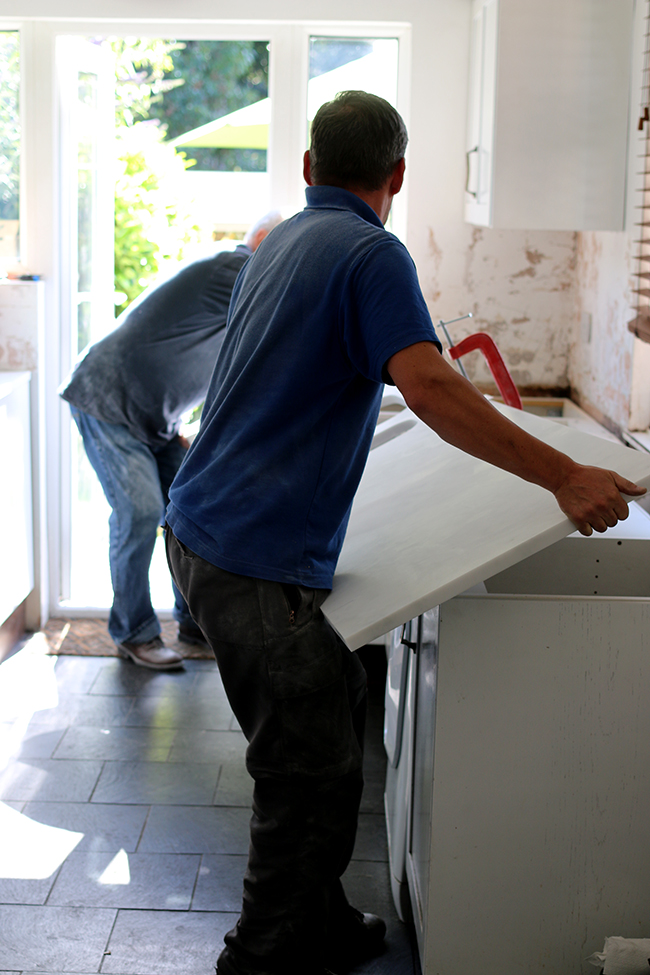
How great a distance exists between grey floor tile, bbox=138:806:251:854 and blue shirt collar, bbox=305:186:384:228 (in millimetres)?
1644

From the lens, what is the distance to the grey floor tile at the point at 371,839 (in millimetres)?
2457

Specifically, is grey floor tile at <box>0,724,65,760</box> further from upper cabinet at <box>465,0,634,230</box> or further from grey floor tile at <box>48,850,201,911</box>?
upper cabinet at <box>465,0,634,230</box>

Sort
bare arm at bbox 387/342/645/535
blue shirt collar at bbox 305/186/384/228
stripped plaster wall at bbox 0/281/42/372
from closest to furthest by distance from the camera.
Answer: bare arm at bbox 387/342/645/535
blue shirt collar at bbox 305/186/384/228
stripped plaster wall at bbox 0/281/42/372

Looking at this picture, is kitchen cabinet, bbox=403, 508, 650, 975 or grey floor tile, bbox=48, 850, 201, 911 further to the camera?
grey floor tile, bbox=48, 850, 201, 911

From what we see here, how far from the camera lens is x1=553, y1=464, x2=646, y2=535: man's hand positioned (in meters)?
1.36

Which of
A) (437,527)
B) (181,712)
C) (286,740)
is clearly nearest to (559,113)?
(437,527)

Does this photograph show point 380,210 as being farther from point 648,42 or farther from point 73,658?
point 73,658

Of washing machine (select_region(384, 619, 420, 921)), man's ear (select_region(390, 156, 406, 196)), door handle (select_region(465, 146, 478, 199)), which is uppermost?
door handle (select_region(465, 146, 478, 199))

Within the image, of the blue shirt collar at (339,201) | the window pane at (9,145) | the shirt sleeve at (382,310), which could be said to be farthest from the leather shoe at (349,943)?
A: the window pane at (9,145)

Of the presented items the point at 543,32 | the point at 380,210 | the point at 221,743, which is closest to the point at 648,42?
the point at 543,32

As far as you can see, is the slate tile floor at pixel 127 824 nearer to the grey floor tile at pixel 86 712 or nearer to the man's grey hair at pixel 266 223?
the grey floor tile at pixel 86 712

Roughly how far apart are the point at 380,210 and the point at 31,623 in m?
2.83

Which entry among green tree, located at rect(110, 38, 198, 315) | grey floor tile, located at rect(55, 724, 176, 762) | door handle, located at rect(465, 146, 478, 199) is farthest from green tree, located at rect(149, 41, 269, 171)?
Result: grey floor tile, located at rect(55, 724, 176, 762)

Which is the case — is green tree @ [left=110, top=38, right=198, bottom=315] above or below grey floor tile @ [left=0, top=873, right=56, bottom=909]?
above
